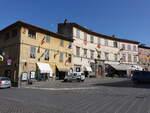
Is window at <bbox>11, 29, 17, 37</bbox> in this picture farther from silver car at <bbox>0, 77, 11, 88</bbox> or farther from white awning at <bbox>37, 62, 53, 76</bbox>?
silver car at <bbox>0, 77, 11, 88</bbox>

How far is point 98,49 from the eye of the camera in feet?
126

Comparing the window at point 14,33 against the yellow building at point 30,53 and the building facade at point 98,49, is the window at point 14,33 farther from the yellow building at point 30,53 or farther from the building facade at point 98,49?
the building facade at point 98,49

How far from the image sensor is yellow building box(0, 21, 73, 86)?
2412 cm

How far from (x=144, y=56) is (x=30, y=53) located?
115 feet

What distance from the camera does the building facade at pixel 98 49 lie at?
3388 cm

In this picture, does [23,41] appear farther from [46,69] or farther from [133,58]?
[133,58]

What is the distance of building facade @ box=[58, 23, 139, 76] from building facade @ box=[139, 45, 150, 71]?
228cm

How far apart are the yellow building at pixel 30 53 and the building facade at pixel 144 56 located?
26.5m

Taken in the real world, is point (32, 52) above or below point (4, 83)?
above

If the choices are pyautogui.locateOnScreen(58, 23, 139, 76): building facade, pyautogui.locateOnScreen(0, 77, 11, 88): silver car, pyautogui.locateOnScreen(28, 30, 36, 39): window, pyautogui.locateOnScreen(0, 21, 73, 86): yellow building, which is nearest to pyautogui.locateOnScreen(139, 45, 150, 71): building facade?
pyautogui.locateOnScreen(58, 23, 139, 76): building facade

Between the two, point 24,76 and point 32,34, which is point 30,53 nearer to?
point 32,34

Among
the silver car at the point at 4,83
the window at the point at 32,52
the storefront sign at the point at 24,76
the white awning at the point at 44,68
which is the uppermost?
the window at the point at 32,52

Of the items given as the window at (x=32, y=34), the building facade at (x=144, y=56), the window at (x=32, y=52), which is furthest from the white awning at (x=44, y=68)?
the building facade at (x=144, y=56)

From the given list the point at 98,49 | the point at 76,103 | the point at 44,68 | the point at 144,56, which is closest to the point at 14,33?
the point at 44,68
